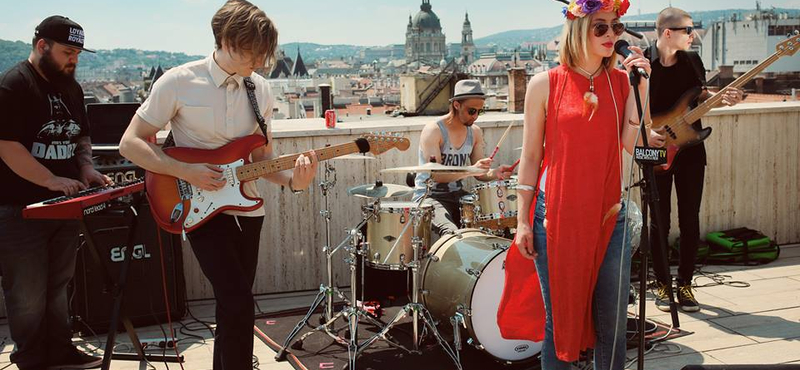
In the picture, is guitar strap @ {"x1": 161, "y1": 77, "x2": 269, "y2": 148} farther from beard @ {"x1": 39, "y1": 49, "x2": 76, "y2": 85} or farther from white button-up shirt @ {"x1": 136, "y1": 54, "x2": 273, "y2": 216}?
beard @ {"x1": 39, "y1": 49, "x2": 76, "y2": 85}

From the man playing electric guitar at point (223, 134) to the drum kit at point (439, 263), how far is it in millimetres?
1136

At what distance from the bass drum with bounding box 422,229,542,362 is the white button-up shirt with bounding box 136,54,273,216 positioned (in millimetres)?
1325

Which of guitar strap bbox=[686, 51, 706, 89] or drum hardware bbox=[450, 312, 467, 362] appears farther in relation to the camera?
guitar strap bbox=[686, 51, 706, 89]

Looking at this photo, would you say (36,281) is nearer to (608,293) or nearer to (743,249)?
(608,293)

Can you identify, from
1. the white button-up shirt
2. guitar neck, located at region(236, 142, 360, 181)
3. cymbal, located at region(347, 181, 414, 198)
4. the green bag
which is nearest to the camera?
the white button-up shirt

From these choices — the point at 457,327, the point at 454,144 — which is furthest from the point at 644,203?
the point at 454,144

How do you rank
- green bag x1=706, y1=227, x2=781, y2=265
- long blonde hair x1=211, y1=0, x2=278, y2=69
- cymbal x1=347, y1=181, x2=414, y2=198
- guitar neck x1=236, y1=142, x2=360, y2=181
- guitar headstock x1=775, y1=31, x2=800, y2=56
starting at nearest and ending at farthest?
long blonde hair x1=211, y1=0, x2=278, y2=69
guitar neck x1=236, y1=142, x2=360, y2=181
guitar headstock x1=775, y1=31, x2=800, y2=56
cymbal x1=347, y1=181, x2=414, y2=198
green bag x1=706, y1=227, x2=781, y2=265

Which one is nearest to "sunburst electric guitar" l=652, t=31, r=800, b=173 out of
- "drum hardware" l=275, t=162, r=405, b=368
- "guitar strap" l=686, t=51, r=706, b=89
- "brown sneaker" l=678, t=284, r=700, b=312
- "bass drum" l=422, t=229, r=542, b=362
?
"guitar strap" l=686, t=51, r=706, b=89

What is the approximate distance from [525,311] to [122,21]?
15463 cm

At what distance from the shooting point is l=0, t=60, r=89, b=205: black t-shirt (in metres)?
3.70

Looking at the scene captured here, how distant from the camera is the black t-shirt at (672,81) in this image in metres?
4.81

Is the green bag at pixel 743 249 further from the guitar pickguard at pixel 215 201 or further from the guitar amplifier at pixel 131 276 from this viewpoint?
the guitar pickguard at pixel 215 201

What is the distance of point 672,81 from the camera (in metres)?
4.82

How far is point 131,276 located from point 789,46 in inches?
159
